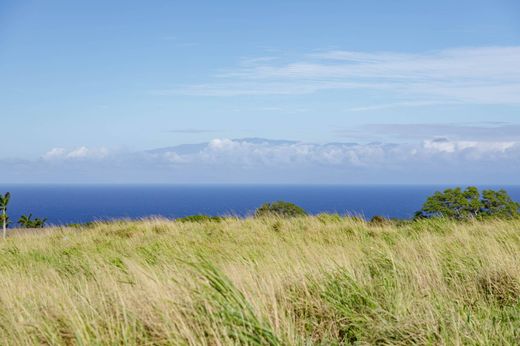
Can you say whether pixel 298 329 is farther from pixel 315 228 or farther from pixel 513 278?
pixel 315 228

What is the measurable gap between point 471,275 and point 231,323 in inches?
155

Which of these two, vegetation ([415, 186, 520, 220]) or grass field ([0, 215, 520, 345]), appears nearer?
grass field ([0, 215, 520, 345])

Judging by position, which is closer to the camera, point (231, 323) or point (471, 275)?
point (231, 323)

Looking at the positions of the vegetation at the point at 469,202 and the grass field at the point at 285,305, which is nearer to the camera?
the grass field at the point at 285,305

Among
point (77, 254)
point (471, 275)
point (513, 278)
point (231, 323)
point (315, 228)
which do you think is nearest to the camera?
point (231, 323)

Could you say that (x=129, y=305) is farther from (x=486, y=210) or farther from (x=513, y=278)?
(x=486, y=210)

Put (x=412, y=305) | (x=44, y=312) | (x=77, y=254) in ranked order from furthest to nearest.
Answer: (x=77, y=254), (x=412, y=305), (x=44, y=312)

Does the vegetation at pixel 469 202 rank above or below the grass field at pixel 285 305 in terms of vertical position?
below

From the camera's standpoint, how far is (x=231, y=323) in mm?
4062

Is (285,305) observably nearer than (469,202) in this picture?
Yes

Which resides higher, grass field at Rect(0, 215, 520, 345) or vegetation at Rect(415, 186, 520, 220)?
grass field at Rect(0, 215, 520, 345)

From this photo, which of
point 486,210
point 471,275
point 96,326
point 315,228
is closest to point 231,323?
point 96,326

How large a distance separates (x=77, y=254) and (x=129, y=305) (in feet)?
20.4

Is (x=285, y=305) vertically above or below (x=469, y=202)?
above
